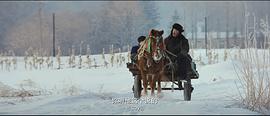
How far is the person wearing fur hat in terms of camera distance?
8.80m

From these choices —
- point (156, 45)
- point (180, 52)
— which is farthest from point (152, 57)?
point (180, 52)

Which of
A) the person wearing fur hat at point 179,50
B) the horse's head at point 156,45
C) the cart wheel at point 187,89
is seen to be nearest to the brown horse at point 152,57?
the horse's head at point 156,45

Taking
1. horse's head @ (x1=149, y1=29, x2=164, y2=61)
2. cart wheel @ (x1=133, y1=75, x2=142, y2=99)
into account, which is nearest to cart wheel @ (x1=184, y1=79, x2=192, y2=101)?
horse's head @ (x1=149, y1=29, x2=164, y2=61)

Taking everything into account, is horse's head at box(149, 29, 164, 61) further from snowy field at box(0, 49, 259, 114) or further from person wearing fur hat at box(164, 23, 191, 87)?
snowy field at box(0, 49, 259, 114)

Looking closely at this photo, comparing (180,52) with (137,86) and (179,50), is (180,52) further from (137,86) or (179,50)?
(137,86)

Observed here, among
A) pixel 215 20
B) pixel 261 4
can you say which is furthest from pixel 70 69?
pixel 215 20

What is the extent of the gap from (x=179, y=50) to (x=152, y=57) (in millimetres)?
897

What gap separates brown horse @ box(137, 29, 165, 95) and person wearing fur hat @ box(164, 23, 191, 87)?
0.38 m

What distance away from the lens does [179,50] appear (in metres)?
9.12

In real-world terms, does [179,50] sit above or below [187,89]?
above

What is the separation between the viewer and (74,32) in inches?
1967

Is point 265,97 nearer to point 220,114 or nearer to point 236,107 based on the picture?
point 236,107

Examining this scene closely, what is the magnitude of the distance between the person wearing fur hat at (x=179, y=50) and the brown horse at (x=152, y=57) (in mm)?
384

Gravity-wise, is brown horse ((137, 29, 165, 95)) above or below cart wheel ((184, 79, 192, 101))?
above
